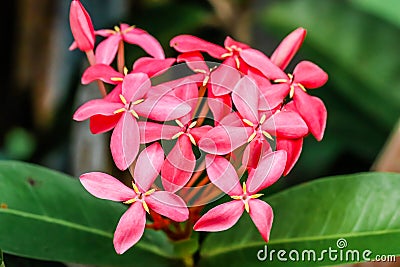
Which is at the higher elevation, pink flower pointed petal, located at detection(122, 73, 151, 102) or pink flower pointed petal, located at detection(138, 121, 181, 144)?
pink flower pointed petal, located at detection(122, 73, 151, 102)

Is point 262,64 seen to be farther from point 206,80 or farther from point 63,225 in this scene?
point 63,225

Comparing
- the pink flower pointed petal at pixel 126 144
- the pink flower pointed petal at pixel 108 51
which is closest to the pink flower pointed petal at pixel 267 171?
the pink flower pointed petal at pixel 126 144

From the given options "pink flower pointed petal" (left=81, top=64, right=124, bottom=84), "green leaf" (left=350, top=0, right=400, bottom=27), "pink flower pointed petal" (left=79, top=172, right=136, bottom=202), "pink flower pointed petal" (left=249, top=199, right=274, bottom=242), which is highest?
"pink flower pointed petal" (left=81, top=64, right=124, bottom=84)

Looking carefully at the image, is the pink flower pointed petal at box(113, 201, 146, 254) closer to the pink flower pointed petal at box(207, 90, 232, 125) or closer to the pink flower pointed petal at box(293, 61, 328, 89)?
the pink flower pointed petal at box(207, 90, 232, 125)

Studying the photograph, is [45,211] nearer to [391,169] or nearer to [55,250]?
[55,250]

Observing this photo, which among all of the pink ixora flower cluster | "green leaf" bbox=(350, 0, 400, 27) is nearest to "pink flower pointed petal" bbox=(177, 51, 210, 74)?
the pink ixora flower cluster

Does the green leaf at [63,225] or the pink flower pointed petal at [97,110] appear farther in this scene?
the green leaf at [63,225]
